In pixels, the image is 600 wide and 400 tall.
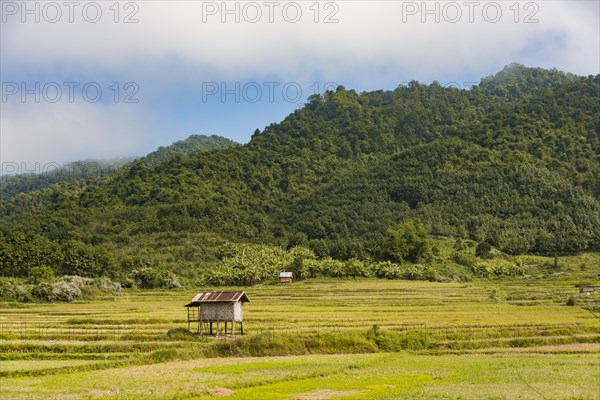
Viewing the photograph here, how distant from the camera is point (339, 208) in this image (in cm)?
15400

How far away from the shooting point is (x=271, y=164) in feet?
632

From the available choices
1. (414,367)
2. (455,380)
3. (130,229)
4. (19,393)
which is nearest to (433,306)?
(414,367)

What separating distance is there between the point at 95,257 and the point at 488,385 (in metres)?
87.3

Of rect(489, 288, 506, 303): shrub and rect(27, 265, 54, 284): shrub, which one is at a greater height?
rect(27, 265, 54, 284): shrub

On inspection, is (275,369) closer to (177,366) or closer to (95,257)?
(177,366)

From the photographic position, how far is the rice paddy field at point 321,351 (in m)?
31.7

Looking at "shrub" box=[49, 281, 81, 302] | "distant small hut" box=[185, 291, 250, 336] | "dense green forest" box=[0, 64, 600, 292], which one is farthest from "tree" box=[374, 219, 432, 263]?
"distant small hut" box=[185, 291, 250, 336]

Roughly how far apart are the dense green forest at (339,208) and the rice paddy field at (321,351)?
35.5 metres

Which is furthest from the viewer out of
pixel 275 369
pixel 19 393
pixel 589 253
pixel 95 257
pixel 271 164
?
pixel 271 164

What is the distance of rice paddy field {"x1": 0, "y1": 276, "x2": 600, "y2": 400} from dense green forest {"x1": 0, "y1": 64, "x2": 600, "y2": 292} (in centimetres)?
3548

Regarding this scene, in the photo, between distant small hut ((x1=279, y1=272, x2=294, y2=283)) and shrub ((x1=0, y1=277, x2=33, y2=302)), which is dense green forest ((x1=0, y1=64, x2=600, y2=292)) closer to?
distant small hut ((x1=279, y1=272, x2=294, y2=283))

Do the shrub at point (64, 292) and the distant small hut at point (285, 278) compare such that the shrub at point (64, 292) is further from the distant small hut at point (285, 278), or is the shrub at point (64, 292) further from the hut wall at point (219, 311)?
the hut wall at point (219, 311)

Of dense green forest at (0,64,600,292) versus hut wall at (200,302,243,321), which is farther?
dense green forest at (0,64,600,292)

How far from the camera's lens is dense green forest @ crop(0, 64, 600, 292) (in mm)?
114125
